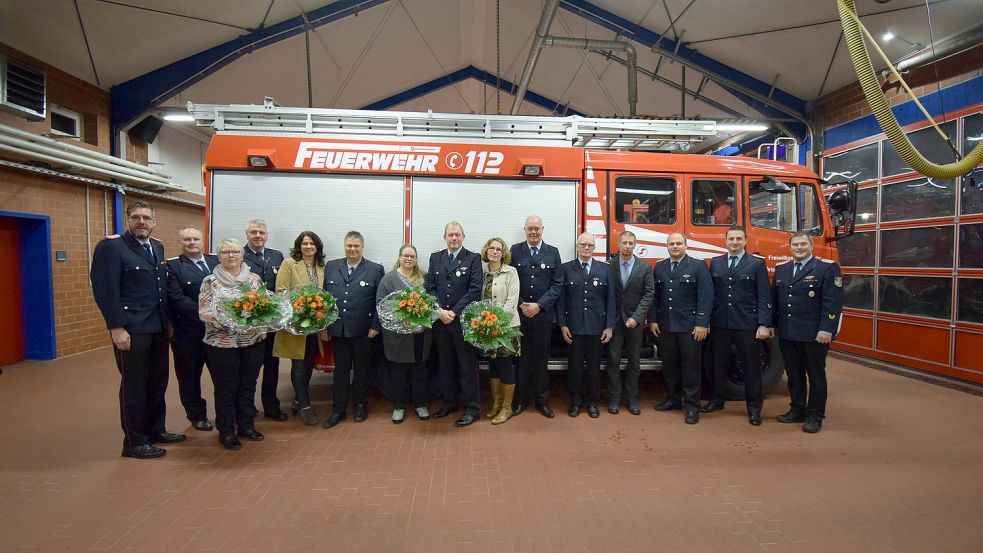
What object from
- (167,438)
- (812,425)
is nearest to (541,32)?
(812,425)

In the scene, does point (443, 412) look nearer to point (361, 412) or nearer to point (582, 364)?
point (361, 412)

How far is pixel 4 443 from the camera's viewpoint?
4.03 m

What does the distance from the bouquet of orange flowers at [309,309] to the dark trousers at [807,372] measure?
455 cm

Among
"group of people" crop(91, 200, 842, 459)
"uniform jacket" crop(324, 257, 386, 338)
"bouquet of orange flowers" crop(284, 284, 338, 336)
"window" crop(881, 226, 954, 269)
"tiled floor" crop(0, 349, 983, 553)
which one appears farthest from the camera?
"window" crop(881, 226, 954, 269)

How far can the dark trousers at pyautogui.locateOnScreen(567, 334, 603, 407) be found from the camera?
459 centimetres

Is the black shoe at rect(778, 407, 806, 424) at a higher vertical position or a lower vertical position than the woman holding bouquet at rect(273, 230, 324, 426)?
lower

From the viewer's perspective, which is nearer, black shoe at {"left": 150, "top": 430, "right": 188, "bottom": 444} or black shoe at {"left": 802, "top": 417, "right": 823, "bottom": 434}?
black shoe at {"left": 150, "top": 430, "right": 188, "bottom": 444}

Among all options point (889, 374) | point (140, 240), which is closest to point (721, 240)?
point (889, 374)

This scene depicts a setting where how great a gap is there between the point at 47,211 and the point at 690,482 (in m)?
9.76

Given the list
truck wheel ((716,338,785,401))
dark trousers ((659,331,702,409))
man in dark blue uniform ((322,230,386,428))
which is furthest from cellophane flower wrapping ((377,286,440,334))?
truck wheel ((716,338,785,401))

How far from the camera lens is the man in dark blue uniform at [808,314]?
420 centimetres

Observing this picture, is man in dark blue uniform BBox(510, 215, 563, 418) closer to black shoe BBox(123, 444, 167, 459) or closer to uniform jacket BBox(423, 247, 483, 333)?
uniform jacket BBox(423, 247, 483, 333)

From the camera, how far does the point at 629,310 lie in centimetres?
467

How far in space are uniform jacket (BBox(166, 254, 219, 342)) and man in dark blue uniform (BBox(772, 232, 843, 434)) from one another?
5623 mm
